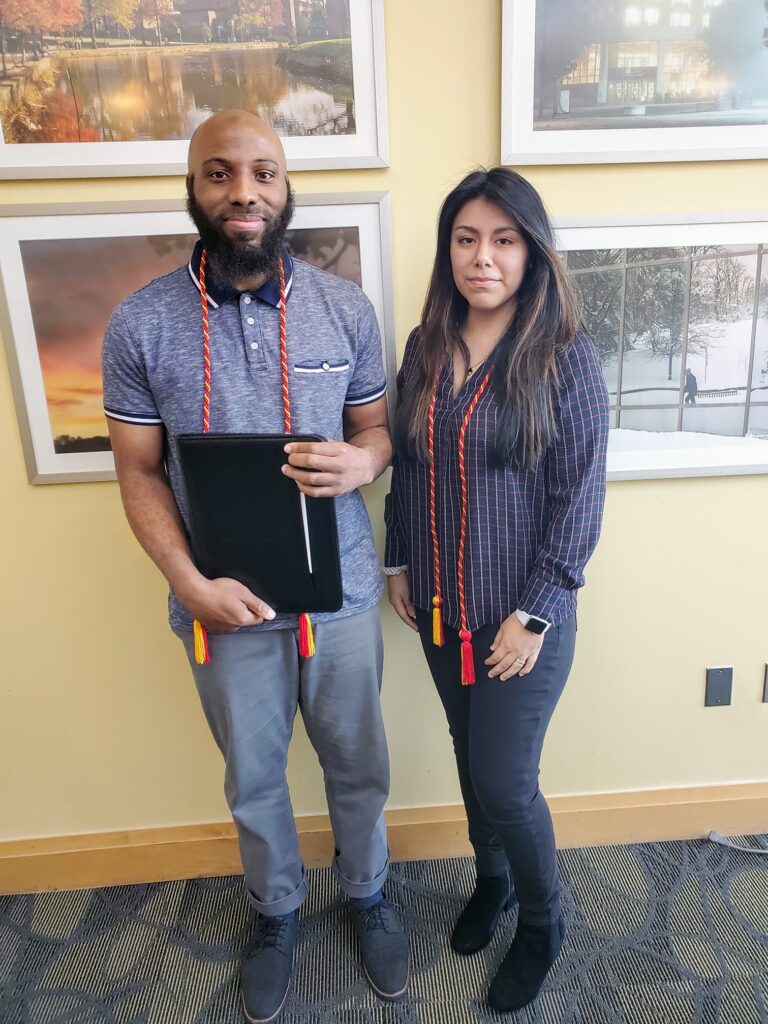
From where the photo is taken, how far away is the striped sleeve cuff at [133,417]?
117cm

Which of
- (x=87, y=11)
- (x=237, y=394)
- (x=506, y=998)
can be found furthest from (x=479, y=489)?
(x=87, y=11)

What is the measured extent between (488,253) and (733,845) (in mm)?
1618

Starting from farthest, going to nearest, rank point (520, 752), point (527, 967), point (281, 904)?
point (281, 904), point (527, 967), point (520, 752)

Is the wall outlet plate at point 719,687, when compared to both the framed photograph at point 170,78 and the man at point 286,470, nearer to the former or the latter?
the man at point 286,470

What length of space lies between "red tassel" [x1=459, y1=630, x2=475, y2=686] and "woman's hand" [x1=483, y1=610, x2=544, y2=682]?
0.15 ft

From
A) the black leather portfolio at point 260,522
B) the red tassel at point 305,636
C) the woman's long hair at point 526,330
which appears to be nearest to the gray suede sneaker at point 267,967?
the red tassel at point 305,636

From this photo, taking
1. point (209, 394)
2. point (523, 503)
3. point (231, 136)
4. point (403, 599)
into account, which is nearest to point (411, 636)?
point (403, 599)

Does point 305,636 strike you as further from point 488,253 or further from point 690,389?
point 690,389

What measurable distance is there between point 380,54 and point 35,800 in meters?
1.93

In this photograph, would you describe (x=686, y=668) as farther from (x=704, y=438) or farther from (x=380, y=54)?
(x=380, y=54)

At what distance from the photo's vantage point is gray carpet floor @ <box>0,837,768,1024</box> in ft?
4.34

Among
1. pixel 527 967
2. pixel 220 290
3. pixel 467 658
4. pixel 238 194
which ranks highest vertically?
pixel 238 194

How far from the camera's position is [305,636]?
1.21 m

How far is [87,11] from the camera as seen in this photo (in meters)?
1.28
